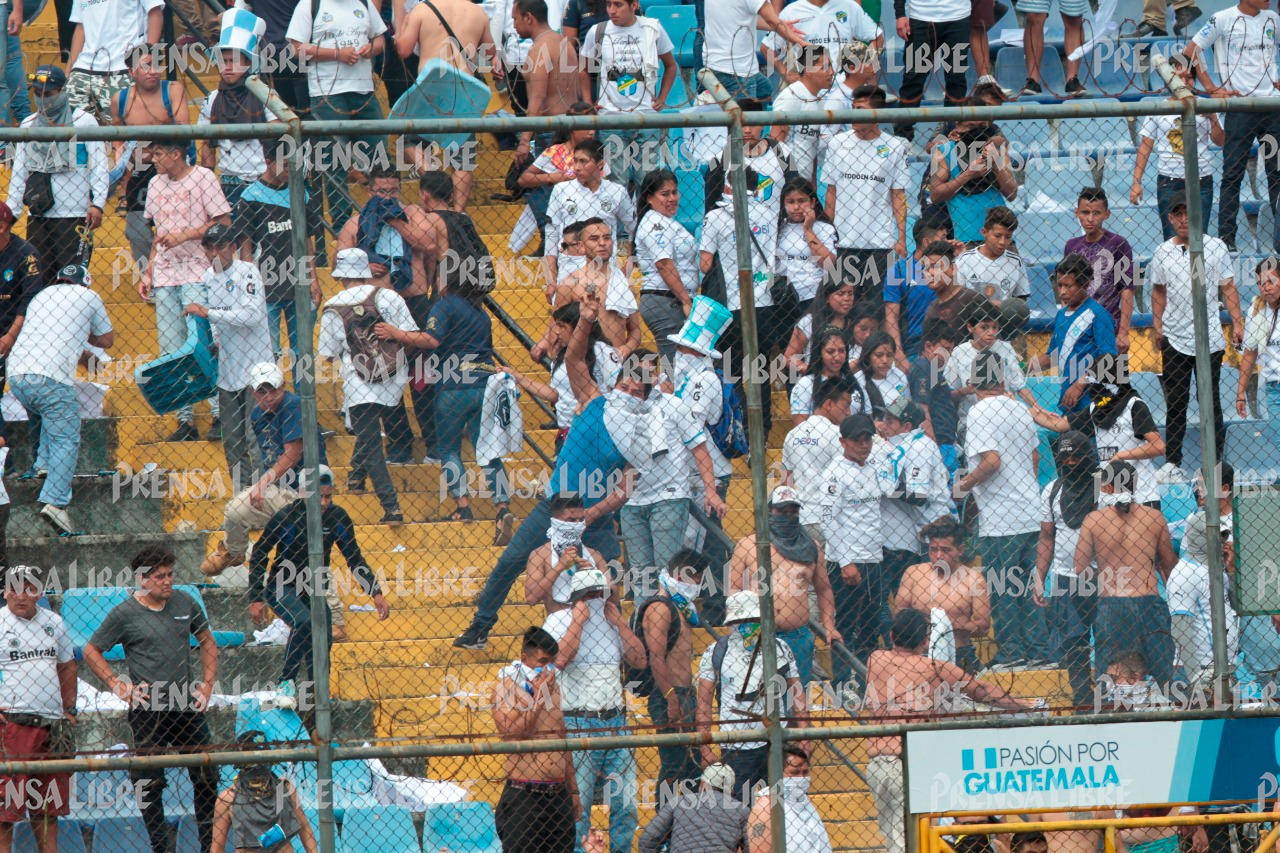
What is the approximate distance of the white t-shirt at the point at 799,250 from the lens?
10047mm

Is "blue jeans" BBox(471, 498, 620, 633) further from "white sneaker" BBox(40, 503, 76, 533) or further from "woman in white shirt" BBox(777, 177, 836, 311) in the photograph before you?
"white sneaker" BBox(40, 503, 76, 533)

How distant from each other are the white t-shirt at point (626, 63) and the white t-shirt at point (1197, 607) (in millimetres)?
5325

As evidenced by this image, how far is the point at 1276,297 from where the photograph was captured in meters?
9.80

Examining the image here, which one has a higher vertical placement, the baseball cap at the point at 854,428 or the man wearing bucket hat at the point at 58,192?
the man wearing bucket hat at the point at 58,192

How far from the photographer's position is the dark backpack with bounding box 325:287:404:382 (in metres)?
8.70

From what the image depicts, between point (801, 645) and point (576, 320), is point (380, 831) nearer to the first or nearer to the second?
point (801, 645)

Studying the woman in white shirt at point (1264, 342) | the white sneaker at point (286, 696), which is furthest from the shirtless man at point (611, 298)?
the woman in white shirt at point (1264, 342)

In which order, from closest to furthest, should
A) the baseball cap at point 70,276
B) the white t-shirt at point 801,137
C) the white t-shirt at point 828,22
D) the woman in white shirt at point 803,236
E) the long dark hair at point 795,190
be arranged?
the baseball cap at point 70,276, the woman in white shirt at point 803,236, the long dark hair at point 795,190, the white t-shirt at point 801,137, the white t-shirt at point 828,22

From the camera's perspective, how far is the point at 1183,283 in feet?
34.7

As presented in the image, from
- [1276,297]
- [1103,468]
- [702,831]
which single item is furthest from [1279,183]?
[702,831]

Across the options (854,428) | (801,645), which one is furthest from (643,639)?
(854,428)

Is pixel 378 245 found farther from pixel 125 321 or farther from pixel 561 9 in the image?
pixel 561 9

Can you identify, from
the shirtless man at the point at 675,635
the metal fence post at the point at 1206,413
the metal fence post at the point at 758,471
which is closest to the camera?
the metal fence post at the point at 758,471

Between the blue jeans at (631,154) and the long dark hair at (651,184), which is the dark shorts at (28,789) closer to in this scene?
the long dark hair at (651,184)
